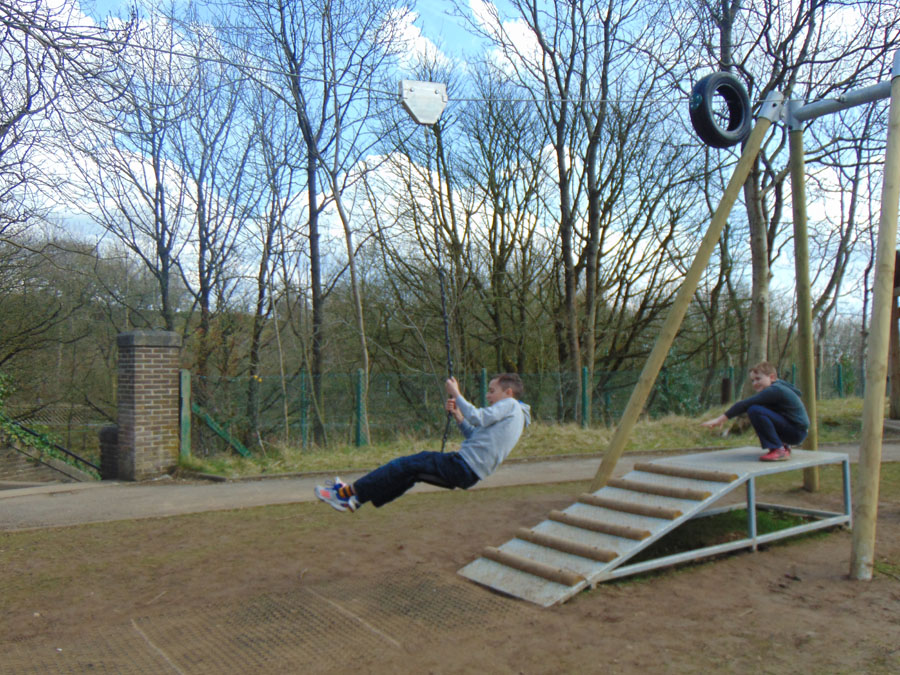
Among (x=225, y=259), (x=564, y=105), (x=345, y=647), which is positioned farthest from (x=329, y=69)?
(x=345, y=647)

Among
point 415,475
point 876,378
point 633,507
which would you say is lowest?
point 633,507

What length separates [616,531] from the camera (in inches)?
222

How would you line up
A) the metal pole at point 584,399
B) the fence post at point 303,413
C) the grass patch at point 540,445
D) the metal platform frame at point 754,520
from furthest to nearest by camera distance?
the metal pole at point 584,399
the fence post at point 303,413
the grass patch at point 540,445
the metal platform frame at point 754,520

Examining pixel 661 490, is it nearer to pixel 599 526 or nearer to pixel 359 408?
pixel 599 526

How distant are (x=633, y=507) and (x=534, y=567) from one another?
3.61ft

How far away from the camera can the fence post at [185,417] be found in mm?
11234

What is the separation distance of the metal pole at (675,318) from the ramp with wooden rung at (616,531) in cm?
33

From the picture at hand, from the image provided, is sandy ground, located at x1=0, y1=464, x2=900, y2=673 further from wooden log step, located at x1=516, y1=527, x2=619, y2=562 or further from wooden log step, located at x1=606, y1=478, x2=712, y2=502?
wooden log step, located at x1=606, y1=478, x2=712, y2=502

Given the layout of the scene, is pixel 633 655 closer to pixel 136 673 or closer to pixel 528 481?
pixel 136 673

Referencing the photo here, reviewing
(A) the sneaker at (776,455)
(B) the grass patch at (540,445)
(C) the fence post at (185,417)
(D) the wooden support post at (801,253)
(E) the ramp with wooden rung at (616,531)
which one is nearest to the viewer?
(E) the ramp with wooden rung at (616,531)

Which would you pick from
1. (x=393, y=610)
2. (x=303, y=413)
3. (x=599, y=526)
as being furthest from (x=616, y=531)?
(x=303, y=413)

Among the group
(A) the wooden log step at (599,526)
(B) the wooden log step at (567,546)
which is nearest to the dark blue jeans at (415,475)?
(B) the wooden log step at (567,546)

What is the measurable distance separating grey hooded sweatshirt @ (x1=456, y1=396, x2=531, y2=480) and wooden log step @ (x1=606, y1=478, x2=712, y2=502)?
1.45m

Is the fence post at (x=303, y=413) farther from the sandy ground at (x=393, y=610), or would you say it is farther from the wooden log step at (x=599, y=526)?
the wooden log step at (x=599, y=526)
